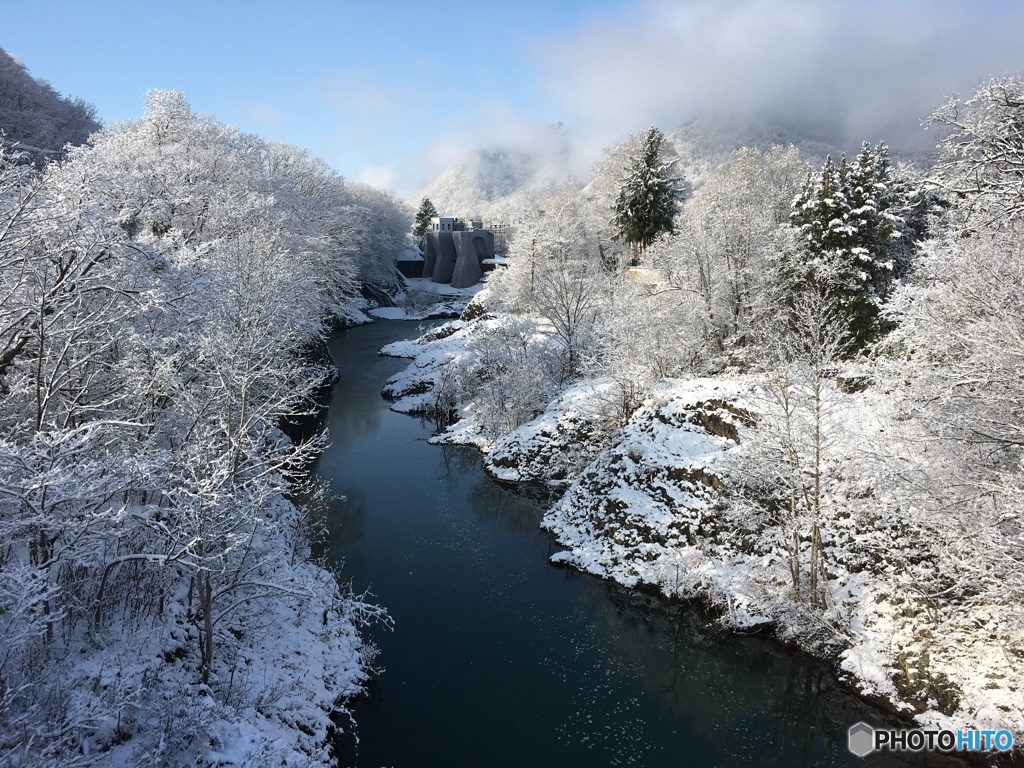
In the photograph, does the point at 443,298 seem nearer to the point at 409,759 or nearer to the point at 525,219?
the point at 525,219

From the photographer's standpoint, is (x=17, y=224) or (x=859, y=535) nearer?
(x=17, y=224)

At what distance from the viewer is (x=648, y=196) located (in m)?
37.9

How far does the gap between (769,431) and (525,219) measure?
105 feet

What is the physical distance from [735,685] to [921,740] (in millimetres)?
3445

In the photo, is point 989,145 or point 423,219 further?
point 423,219

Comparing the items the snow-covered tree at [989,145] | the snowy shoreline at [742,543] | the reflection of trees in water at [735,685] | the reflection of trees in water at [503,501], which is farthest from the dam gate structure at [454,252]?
the snow-covered tree at [989,145]

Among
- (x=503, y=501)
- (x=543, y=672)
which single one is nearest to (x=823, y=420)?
(x=543, y=672)

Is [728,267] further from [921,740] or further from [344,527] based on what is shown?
[344,527]

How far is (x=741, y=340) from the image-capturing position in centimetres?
2722

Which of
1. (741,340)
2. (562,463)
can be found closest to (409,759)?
(562,463)

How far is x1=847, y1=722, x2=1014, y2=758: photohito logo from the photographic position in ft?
34.8

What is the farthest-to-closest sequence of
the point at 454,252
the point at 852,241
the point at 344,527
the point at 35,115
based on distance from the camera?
the point at 454,252 < the point at 35,115 < the point at 852,241 < the point at 344,527

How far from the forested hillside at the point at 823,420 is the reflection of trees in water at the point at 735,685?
0.61m

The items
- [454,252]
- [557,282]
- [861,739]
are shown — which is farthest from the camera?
[454,252]
